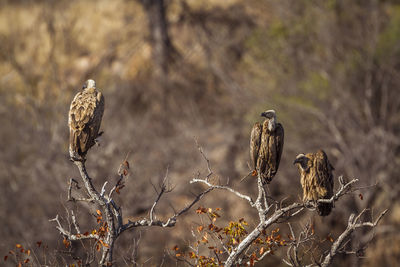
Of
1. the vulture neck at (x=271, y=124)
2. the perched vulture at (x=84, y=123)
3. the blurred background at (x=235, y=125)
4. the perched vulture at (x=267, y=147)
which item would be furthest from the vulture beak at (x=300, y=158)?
the blurred background at (x=235, y=125)

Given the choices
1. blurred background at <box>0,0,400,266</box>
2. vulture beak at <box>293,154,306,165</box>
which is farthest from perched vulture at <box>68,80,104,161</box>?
blurred background at <box>0,0,400,266</box>

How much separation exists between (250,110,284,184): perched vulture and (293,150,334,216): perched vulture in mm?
407

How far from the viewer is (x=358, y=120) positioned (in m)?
18.8

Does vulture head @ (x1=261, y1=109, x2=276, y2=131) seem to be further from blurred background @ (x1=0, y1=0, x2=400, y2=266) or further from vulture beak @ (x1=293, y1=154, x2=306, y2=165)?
blurred background @ (x1=0, y1=0, x2=400, y2=266)

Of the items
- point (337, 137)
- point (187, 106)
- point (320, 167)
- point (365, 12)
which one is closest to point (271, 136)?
point (320, 167)

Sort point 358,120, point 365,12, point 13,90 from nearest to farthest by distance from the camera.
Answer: point 358,120 < point 365,12 < point 13,90

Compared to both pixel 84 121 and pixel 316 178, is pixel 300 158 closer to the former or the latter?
pixel 316 178

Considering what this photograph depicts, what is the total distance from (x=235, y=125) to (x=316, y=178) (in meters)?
15.3

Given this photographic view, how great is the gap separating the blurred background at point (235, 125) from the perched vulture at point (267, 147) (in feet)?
23.7

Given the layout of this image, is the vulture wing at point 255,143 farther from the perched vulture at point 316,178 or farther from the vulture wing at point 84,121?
the vulture wing at point 84,121

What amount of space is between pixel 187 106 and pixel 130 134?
8194 mm

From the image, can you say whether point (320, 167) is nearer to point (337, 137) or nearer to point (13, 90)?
point (337, 137)

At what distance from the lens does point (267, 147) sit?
7453 mm

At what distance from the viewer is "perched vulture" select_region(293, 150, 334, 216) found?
25.4ft
